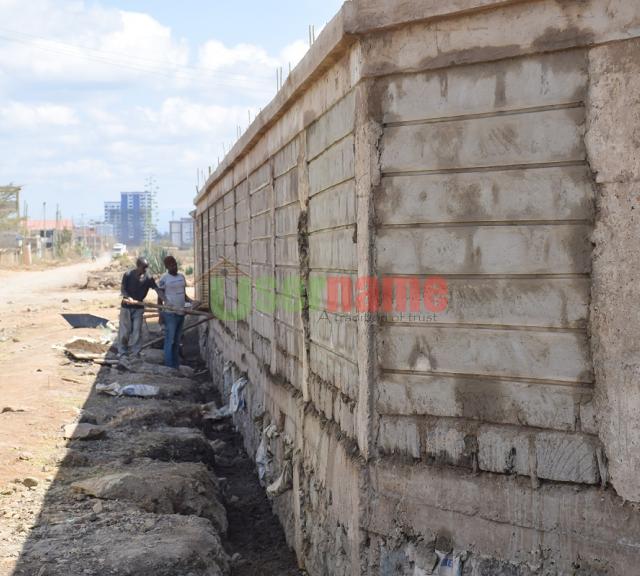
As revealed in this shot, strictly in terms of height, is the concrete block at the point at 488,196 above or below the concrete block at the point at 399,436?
above

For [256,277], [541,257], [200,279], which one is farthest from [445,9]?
[200,279]

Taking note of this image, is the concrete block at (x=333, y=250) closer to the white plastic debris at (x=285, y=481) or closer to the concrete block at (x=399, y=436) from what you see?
the concrete block at (x=399, y=436)

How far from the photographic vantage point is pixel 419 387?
4.05 m

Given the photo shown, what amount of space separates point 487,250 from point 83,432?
5342mm

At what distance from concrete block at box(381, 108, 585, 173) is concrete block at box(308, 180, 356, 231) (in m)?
0.39

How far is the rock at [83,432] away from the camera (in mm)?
7781

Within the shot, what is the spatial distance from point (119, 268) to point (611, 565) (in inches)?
1623

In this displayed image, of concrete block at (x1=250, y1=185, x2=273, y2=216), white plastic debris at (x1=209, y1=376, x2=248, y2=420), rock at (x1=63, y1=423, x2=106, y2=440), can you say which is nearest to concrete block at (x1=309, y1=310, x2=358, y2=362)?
concrete block at (x1=250, y1=185, x2=273, y2=216)

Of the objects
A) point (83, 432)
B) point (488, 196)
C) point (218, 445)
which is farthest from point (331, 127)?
point (218, 445)

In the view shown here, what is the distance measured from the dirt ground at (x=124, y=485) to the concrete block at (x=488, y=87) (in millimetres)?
2906

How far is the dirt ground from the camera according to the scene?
4.79m

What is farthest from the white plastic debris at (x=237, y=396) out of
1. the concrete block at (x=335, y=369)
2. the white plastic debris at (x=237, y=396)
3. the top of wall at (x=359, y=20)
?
the top of wall at (x=359, y=20)

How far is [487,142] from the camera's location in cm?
376

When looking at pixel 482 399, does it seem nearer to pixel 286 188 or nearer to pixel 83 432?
pixel 286 188
